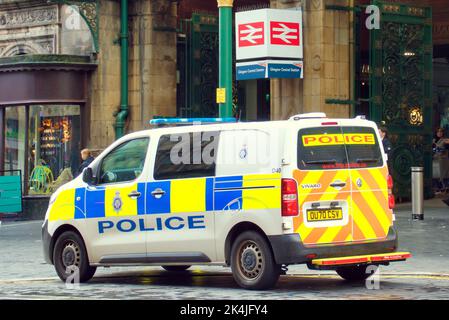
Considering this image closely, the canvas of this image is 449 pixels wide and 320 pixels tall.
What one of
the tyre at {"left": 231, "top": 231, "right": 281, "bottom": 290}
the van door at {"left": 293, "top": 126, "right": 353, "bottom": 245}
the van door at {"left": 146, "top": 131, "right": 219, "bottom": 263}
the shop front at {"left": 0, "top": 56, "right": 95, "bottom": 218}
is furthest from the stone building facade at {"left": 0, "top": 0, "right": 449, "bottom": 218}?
the tyre at {"left": 231, "top": 231, "right": 281, "bottom": 290}

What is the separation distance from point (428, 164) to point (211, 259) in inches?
514

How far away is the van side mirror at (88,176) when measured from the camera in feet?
46.7

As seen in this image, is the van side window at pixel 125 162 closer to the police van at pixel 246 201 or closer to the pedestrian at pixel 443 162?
the police van at pixel 246 201

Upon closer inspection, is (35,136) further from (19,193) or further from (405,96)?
(405,96)

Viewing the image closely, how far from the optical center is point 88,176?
1425 cm

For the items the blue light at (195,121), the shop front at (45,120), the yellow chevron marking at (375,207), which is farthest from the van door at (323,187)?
the shop front at (45,120)

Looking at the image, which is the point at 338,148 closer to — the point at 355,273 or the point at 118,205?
the point at 355,273

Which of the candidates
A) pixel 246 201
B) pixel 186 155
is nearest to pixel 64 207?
pixel 186 155

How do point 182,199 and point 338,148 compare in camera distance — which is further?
point 182,199

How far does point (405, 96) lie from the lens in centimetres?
2483

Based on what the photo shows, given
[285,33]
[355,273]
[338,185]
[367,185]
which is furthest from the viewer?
[285,33]

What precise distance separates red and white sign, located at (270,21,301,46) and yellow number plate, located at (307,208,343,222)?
9976mm

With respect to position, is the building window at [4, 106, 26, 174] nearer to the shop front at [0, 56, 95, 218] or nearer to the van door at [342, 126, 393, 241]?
the shop front at [0, 56, 95, 218]

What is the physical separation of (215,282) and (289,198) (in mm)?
2014
